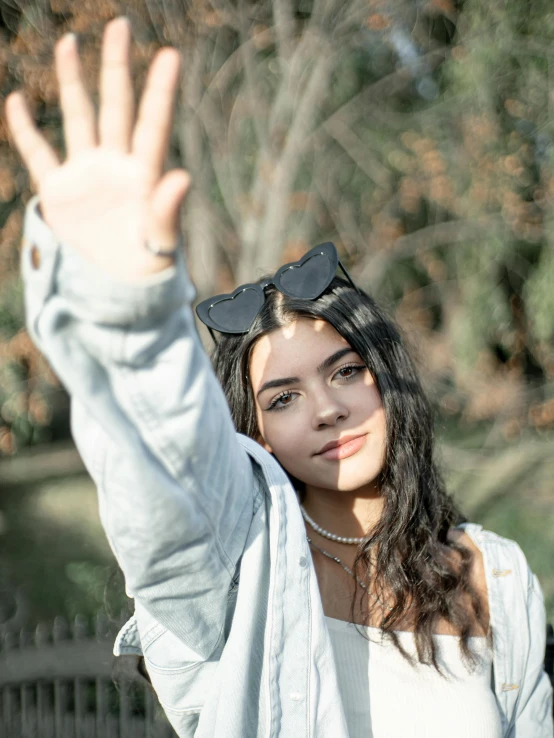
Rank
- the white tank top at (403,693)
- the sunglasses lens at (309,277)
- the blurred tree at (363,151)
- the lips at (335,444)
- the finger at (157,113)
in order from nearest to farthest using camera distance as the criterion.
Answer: the finger at (157,113)
the white tank top at (403,693)
the lips at (335,444)
the sunglasses lens at (309,277)
the blurred tree at (363,151)

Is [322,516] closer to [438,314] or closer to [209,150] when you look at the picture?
[209,150]

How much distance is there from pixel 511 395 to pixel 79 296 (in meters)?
4.47

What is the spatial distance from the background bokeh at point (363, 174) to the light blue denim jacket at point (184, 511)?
7.86ft

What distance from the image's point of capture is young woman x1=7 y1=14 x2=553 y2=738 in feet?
2.79

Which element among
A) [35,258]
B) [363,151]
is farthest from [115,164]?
[363,151]

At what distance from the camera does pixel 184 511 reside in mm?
980

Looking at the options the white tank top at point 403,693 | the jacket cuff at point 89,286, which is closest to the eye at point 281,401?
the white tank top at point 403,693

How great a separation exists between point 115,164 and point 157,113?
0.07 metres

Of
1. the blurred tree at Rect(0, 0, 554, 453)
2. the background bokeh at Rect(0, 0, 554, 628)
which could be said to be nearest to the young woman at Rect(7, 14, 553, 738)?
the blurred tree at Rect(0, 0, 554, 453)

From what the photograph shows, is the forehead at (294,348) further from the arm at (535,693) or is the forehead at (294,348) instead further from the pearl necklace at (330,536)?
the arm at (535,693)

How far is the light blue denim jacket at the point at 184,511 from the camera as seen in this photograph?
0.88 metres

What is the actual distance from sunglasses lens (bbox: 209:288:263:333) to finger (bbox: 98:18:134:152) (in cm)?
87

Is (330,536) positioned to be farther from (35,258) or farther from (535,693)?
(35,258)

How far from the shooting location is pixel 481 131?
431cm
